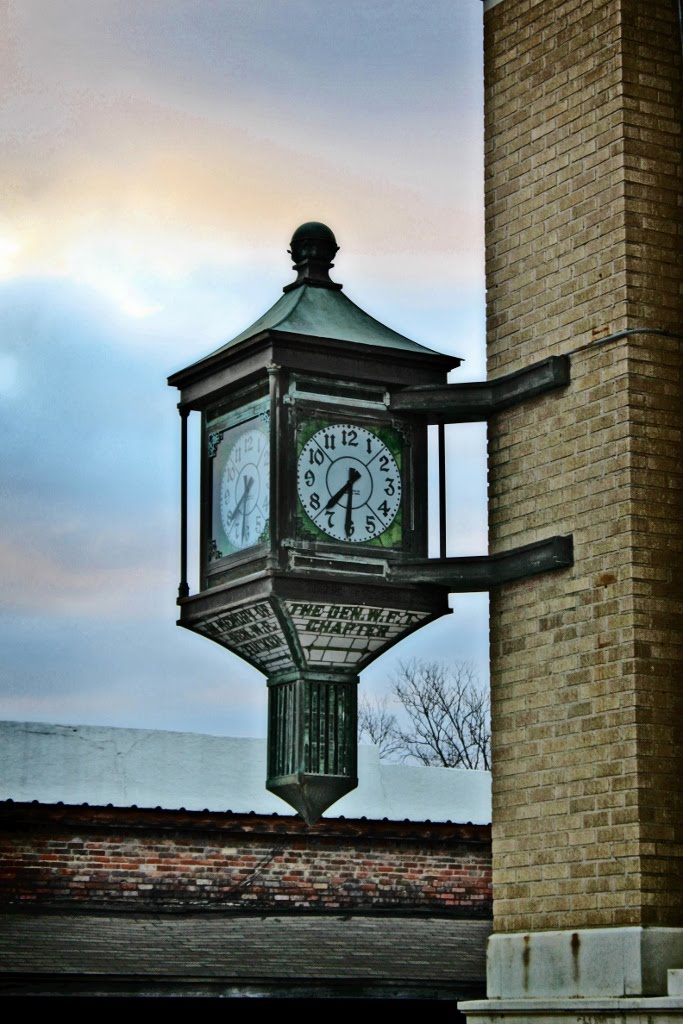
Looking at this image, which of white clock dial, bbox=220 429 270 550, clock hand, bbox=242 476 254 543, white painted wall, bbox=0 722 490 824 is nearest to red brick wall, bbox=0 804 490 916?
white painted wall, bbox=0 722 490 824

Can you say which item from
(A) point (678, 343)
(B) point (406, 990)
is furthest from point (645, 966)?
(B) point (406, 990)

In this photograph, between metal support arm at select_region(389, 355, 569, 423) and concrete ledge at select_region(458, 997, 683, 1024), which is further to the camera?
metal support arm at select_region(389, 355, 569, 423)

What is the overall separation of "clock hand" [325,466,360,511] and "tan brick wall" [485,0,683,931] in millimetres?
735

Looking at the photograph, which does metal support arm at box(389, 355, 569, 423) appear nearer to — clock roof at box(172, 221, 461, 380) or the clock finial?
clock roof at box(172, 221, 461, 380)

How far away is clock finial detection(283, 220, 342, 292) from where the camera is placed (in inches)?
390

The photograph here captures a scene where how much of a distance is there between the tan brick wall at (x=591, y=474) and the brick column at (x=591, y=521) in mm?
10

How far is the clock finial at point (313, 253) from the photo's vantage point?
32.5 ft

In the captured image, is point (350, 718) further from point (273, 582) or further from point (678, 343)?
point (678, 343)

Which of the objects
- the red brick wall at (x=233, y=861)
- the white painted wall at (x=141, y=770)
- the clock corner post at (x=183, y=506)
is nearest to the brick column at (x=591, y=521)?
the clock corner post at (x=183, y=506)

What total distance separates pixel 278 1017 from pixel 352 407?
8.09 metres

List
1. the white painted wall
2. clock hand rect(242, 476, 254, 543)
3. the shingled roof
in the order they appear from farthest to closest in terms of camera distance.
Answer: the white painted wall → the shingled roof → clock hand rect(242, 476, 254, 543)

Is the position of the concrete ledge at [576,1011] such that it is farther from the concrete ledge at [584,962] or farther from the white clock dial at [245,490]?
the white clock dial at [245,490]

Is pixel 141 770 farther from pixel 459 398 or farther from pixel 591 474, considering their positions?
pixel 591 474

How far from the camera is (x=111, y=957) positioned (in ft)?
50.3
